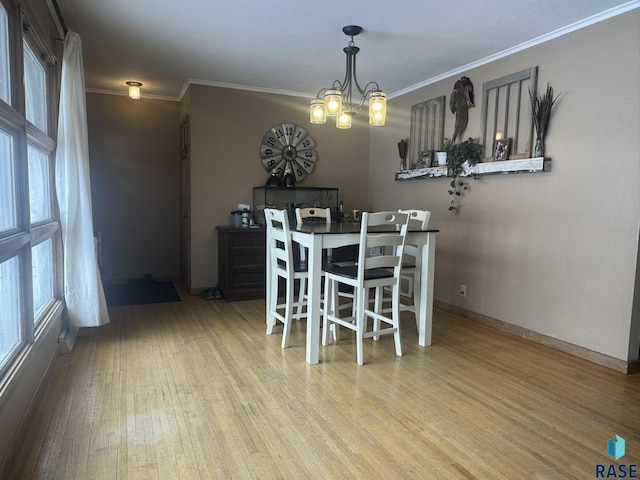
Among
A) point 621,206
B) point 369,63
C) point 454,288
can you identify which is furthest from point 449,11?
point 454,288

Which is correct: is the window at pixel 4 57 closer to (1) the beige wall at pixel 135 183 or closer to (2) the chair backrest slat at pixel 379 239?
(2) the chair backrest slat at pixel 379 239

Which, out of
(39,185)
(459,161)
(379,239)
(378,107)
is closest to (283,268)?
(379,239)

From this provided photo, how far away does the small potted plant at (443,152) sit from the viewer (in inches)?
166

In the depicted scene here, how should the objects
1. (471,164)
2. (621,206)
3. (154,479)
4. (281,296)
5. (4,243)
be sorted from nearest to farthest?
1. (154,479)
2. (4,243)
3. (621,206)
4. (471,164)
5. (281,296)

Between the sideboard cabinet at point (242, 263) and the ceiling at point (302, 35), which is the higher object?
the ceiling at point (302, 35)

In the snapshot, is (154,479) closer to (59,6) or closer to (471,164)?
(59,6)

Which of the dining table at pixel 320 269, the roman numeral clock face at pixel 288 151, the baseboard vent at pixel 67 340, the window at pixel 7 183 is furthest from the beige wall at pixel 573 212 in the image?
the window at pixel 7 183

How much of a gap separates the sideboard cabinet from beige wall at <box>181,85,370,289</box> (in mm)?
264

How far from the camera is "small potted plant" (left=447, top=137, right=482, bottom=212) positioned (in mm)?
3945

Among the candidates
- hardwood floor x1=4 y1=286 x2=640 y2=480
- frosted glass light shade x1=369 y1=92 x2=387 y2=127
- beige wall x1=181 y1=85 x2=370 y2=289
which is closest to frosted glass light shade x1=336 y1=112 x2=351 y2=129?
frosted glass light shade x1=369 y1=92 x2=387 y2=127

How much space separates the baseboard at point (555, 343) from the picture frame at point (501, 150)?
55.2 inches

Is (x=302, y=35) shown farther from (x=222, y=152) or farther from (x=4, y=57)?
(x=4, y=57)

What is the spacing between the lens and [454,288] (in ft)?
14.2

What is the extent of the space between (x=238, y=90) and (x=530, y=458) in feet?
14.4
